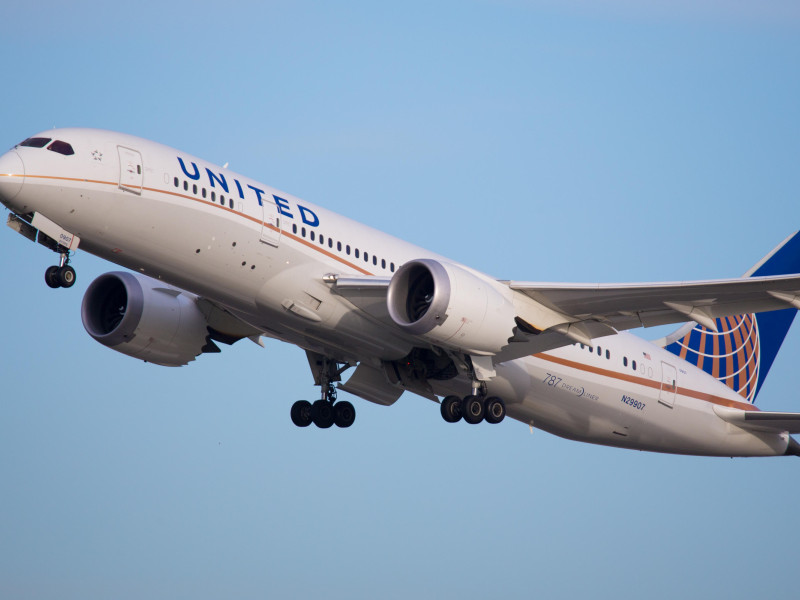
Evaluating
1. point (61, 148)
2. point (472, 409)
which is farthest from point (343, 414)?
point (61, 148)

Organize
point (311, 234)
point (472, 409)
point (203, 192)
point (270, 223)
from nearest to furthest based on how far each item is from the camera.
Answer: point (203, 192) < point (270, 223) < point (311, 234) < point (472, 409)

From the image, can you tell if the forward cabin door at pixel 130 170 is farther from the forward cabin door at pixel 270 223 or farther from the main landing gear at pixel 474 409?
the main landing gear at pixel 474 409

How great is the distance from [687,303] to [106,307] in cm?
1551

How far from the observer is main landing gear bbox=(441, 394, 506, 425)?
3064 cm

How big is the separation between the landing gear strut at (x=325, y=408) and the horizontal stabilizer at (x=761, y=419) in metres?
10.8

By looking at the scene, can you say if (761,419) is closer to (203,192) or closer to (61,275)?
(203,192)

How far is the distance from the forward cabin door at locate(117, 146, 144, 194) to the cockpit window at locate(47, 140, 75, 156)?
106 centimetres

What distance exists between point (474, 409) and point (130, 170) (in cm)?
1016

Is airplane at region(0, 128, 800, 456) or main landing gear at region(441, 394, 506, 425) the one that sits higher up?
airplane at region(0, 128, 800, 456)

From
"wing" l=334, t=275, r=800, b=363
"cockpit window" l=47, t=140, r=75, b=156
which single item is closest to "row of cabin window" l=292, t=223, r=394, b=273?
"wing" l=334, t=275, r=800, b=363

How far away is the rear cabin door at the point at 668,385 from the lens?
35000 mm

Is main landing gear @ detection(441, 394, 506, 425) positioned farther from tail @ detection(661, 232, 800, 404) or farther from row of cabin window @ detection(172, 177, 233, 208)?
tail @ detection(661, 232, 800, 404)

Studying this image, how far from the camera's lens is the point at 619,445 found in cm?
3556

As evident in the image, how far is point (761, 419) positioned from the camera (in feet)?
116
